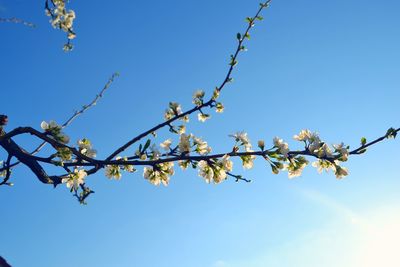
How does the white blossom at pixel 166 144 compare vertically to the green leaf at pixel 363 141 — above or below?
above

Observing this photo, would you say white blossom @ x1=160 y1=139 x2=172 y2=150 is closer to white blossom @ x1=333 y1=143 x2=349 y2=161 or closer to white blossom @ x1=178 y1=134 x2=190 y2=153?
white blossom @ x1=178 y1=134 x2=190 y2=153

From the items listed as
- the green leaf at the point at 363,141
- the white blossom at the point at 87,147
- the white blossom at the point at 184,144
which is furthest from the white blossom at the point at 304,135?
the white blossom at the point at 87,147

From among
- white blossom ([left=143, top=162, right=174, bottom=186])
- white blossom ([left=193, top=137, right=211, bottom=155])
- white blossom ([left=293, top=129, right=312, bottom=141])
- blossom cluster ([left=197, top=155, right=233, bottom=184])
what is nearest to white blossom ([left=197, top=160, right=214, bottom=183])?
blossom cluster ([left=197, top=155, right=233, bottom=184])

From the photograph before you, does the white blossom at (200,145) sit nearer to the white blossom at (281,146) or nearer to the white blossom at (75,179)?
the white blossom at (281,146)

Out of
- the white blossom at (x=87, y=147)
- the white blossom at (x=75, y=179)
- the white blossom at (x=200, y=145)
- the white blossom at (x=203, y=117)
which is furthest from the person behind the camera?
the white blossom at (x=203, y=117)

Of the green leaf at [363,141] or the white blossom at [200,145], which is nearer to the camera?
the green leaf at [363,141]

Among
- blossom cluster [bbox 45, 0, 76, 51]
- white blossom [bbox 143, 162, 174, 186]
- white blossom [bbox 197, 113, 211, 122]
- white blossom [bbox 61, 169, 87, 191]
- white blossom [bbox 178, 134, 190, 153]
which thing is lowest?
white blossom [bbox 61, 169, 87, 191]

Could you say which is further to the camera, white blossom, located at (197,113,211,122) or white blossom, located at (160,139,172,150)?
white blossom, located at (197,113,211,122)

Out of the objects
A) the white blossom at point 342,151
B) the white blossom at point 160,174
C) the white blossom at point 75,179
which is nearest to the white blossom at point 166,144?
the white blossom at point 160,174

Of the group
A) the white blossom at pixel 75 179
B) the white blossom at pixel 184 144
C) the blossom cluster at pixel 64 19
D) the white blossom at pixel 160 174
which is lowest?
the white blossom at pixel 75 179

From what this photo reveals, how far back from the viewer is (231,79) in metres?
5.32

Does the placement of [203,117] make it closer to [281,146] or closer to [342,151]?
[281,146]

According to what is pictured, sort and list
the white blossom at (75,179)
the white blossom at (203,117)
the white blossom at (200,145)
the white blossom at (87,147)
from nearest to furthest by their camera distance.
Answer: the white blossom at (75,179) < the white blossom at (87,147) < the white blossom at (200,145) < the white blossom at (203,117)

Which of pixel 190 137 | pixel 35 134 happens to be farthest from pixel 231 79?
pixel 35 134
